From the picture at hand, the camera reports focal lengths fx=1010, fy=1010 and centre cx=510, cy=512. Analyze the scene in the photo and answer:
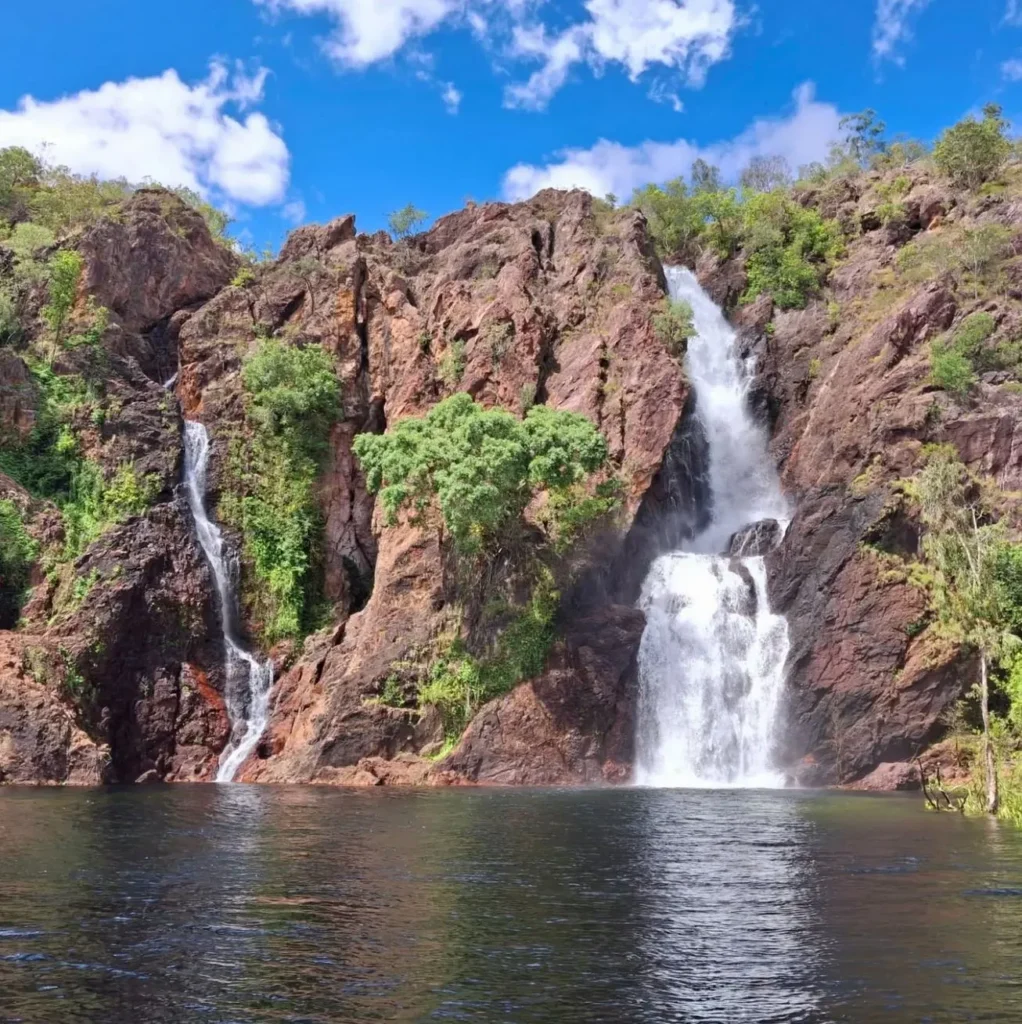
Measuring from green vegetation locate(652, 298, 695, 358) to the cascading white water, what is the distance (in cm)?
2787

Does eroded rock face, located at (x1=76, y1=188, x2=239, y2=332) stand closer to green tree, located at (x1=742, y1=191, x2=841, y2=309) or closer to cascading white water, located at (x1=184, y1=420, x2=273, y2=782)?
cascading white water, located at (x1=184, y1=420, x2=273, y2=782)

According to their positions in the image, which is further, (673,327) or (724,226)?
(724,226)

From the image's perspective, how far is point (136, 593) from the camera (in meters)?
50.5

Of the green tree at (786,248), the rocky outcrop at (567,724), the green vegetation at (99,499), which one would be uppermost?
the green tree at (786,248)

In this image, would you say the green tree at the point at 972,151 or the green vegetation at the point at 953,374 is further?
the green tree at the point at 972,151

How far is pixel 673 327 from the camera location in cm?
6009

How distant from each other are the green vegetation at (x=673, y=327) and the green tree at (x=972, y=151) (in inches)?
1149

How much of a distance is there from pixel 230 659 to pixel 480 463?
58.0 ft

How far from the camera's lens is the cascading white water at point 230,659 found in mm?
49750

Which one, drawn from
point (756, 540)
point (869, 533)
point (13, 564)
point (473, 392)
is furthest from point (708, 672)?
point (13, 564)

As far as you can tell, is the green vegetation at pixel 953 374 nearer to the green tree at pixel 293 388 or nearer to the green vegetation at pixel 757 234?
the green vegetation at pixel 757 234

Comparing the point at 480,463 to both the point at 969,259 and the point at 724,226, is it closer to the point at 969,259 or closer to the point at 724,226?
the point at 969,259

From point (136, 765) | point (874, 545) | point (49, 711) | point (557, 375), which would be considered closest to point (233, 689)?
point (136, 765)

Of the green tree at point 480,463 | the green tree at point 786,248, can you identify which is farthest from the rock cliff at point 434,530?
the green tree at point 480,463
